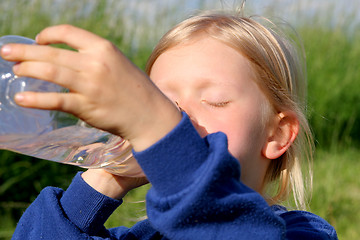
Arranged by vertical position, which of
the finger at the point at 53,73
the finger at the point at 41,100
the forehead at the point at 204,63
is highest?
the finger at the point at 53,73

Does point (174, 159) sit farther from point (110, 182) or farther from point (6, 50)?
point (110, 182)

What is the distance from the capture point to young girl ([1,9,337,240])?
959 millimetres

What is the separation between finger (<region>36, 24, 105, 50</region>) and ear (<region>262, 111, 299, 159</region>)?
33.1 inches

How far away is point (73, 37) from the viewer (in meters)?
0.96

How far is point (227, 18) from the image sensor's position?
6.16ft

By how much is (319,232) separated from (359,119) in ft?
13.9

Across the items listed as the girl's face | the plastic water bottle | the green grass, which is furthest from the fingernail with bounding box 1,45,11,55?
the green grass

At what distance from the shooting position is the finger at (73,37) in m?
0.96

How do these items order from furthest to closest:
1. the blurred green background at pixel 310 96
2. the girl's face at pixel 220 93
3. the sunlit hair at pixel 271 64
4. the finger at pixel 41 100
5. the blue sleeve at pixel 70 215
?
the blurred green background at pixel 310 96
the sunlit hair at pixel 271 64
the blue sleeve at pixel 70 215
the girl's face at pixel 220 93
the finger at pixel 41 100

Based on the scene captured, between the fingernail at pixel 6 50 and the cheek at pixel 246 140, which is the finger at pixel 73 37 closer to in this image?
the fingernail at pixel 6 50

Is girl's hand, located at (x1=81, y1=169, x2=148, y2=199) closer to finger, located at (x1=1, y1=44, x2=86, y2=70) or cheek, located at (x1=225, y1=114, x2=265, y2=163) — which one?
cheek, located at (x1=225, y1=114, x2=265, y2=163)

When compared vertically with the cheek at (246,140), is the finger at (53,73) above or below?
above

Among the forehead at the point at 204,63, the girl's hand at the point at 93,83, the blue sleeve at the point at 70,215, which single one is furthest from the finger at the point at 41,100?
the blue sleeve at the point at 70,215

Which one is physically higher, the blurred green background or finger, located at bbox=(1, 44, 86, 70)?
finger, located at bbox=(1, 44, 86, 70)
